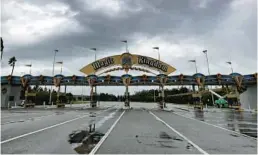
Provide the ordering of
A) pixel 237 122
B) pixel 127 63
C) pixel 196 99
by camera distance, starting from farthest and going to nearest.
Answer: pixel 196 99 → pixel 127 63 → pixel 237 122

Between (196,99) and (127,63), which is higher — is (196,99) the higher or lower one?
the lower one

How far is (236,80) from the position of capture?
3553 cm

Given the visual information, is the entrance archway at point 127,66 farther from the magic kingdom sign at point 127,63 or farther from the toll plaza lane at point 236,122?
the toll plaza lane at point 236,122

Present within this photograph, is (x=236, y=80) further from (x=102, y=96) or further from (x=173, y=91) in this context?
(x=102, y=96)

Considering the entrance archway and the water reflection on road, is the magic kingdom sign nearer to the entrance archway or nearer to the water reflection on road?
the entrance archway

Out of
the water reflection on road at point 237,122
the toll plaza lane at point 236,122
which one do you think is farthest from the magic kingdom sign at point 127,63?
the water reflection on road at point 237,122

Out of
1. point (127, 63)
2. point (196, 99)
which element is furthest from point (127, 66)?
point (196, 99)

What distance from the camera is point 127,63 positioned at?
3697cm

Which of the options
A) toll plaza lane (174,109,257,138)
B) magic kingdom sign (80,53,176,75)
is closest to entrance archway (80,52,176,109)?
magic kingdom sign (80,53,176,75)

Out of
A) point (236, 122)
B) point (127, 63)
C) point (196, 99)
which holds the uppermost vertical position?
point (127, 63)

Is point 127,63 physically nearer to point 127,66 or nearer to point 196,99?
point 127,66

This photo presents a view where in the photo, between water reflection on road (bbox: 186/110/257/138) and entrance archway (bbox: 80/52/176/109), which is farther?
entrance archway (bbox: 80/52/176/109)

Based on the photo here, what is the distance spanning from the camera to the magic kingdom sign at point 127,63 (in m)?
37.1

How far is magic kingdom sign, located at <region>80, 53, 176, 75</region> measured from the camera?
3706 cm
